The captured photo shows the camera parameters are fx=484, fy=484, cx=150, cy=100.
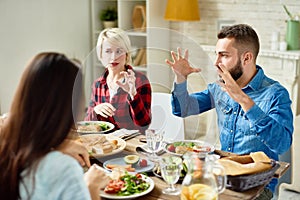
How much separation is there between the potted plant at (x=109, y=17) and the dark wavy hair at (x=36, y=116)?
3.20 metres

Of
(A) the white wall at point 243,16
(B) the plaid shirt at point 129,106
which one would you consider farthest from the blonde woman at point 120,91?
(A) the white wall at point 243,16

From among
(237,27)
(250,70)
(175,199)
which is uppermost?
(237,27)

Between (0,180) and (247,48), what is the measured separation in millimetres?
1396

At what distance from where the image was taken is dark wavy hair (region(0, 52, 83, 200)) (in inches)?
50.3

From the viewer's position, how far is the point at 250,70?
2.27 meters

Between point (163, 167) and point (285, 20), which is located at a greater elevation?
point (285, 20)

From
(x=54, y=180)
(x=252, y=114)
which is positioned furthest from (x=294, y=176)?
(x=54, y=180)

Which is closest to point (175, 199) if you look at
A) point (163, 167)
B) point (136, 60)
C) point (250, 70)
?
point (163, 167)

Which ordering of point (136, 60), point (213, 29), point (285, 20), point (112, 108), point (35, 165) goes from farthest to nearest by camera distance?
point (213, 29) < point (285, 20) < point (136, 60) < point (112, 108) < point (35, 165)

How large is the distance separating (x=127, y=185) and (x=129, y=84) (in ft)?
2.16

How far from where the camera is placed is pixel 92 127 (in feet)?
7.29

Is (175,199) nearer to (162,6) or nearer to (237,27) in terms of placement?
(237,27)

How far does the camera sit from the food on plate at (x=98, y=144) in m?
2.00

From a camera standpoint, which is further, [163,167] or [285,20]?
[285,20]
